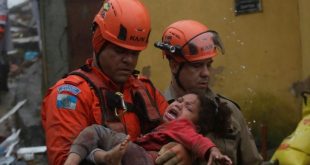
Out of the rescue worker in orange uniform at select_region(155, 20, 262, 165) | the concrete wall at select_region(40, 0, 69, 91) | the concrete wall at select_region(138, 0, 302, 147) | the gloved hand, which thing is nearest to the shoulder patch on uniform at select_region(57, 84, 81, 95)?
the gloved hand

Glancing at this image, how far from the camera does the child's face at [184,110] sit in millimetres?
3871

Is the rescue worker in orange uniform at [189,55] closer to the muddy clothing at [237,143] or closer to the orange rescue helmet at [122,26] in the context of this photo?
the muddy clothing at [237,143]

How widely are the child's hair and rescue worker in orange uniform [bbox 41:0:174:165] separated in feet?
0.75

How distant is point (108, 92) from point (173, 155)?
1.53 feet

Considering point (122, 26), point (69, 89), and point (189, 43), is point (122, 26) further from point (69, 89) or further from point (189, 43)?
point (189, 43)

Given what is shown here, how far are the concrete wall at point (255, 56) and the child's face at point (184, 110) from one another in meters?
4.30

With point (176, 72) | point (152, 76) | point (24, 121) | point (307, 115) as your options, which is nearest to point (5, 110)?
point (24, 121)

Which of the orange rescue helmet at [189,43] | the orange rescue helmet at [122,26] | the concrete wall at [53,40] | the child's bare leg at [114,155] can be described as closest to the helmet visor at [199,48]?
the orange rescue helmet at [189,43]

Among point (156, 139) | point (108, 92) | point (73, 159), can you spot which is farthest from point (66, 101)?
point (156, 139)

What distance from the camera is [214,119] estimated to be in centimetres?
390

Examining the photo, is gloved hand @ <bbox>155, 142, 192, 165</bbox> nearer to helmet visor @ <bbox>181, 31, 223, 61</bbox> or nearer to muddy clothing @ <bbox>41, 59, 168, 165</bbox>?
muddy clothing @ <bbox>41, 59, 168, 165</bbox>

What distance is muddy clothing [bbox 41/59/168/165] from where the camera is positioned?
11.4 feet

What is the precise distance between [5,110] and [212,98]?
15.1 feet

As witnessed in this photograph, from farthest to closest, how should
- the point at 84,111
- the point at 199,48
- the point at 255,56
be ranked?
the point at 255,56 < the point at 199,48 < the point at 84,111
